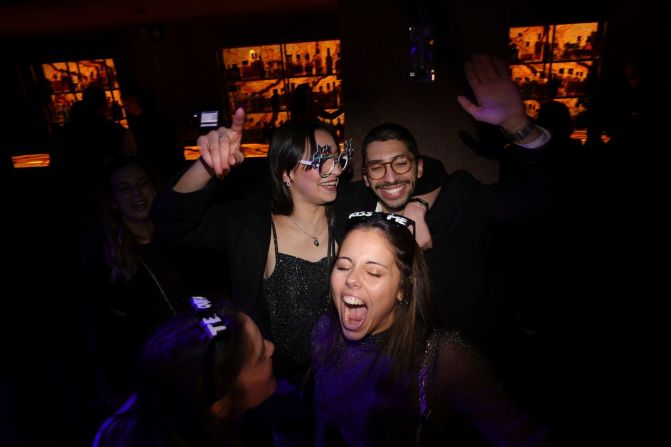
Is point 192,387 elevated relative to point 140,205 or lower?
lower

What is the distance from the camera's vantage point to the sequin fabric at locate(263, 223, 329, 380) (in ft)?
6.67

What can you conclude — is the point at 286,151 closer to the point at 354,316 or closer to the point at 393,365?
the point at 354,316

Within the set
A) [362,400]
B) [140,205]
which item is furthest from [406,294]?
[140,205]

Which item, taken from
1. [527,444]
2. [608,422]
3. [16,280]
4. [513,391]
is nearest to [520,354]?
[513,391]

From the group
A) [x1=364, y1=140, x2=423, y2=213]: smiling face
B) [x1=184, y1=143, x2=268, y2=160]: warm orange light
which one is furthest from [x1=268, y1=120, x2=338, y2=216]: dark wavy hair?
[x1=184, y1=143, x2=268, y2=160]: warm orange light

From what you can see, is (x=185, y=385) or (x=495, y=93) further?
(x=495, y=93)

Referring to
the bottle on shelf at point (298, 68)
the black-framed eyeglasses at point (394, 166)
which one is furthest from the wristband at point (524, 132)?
the bottle on shelf at point (298, 68)

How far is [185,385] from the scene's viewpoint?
1.13m

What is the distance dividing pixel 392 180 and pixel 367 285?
2.42 feet

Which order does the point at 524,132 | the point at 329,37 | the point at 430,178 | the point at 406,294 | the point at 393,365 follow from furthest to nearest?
the point at 329,37 → the point at 430,178 → the point at 524,132 → the point at 406,294 → the point at 393,365

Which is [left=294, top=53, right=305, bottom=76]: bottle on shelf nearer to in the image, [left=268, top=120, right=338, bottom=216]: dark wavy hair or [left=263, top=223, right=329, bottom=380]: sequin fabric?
[left=268, top=120, right=338, bottom=216]: dark wavy hair

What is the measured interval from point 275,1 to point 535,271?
494 cm

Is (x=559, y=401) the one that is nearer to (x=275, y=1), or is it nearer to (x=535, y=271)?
(x=535, y=271)

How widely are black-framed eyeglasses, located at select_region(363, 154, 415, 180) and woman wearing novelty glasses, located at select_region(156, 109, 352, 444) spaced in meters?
0.16
